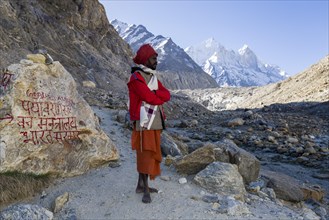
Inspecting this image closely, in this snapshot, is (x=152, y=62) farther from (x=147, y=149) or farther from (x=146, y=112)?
(x=147, y=149)

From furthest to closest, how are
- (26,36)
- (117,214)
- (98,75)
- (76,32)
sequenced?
(76,32) < (98,75) < (26,36) < (117,214)

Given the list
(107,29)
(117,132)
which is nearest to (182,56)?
(107,29)

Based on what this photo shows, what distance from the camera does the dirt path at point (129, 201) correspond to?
163 inches

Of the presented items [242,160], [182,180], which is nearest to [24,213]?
[182,180]

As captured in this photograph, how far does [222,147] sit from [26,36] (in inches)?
1043

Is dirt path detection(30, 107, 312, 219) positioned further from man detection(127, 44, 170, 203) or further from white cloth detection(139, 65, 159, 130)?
white cloth detection(139, 65, 159, 130)

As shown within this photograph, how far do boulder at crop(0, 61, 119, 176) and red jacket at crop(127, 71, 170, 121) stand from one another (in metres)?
1.68

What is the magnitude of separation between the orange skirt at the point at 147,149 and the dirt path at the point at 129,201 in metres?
0.44

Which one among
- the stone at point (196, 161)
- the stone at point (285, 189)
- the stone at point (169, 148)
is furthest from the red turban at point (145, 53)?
the stone at point (169, 148)

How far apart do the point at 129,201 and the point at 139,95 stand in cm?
137

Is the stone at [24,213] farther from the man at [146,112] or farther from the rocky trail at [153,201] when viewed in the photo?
the man at [146,112]

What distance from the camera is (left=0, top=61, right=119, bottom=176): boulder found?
16.5 ft

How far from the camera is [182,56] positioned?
5074 inches

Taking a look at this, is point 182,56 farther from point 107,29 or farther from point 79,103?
point 79,103
